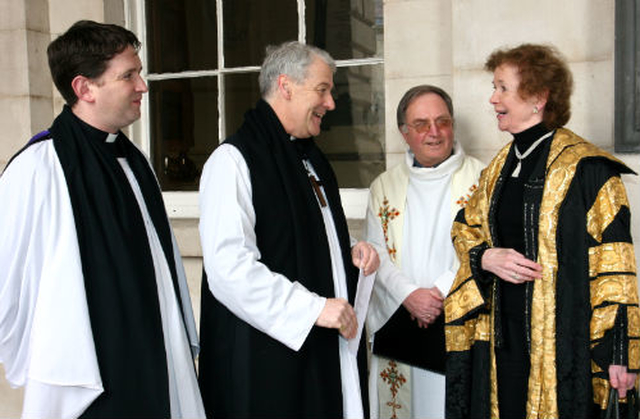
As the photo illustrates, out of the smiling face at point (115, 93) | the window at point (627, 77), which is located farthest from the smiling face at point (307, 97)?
the window at point (627, 77)

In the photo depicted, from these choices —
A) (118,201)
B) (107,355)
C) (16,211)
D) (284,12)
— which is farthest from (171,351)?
(284,12)

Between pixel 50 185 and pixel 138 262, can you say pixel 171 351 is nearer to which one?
pixel 138 262

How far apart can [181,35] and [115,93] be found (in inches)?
88.9

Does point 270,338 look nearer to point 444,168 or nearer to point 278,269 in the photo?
point 278,269

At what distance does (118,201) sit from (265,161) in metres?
0.48

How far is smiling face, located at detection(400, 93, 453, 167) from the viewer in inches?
110

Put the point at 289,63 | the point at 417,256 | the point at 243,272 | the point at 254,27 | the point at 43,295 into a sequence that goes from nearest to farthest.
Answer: the point at 43,295 → the point at 243,272 → the point at 289,63 → the point at 417,256 → the point at 254,27

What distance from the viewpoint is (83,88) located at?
2.10 metres

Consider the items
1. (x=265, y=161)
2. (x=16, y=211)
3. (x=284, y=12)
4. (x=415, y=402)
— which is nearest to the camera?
(x=16, y=211)

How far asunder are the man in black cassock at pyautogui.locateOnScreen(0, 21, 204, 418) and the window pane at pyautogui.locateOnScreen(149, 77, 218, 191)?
6.57ft

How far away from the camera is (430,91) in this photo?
2.88 metres

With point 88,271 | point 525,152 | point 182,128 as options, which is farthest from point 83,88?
point 182,128

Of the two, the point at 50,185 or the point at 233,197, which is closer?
the point at 50,185

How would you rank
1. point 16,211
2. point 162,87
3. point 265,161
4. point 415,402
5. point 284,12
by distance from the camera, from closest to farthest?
point 16,211, point 265,161, point 415,402, point 284,12, point 162,87
